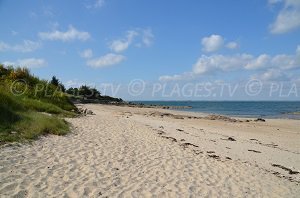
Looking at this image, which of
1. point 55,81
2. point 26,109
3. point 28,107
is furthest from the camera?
point 55,81

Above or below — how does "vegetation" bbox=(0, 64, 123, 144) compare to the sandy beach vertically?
above

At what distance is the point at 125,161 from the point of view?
894 cm

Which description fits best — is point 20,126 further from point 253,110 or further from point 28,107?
point 253,110

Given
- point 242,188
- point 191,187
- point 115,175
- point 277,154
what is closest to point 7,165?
point 115,175

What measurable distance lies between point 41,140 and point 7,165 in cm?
302

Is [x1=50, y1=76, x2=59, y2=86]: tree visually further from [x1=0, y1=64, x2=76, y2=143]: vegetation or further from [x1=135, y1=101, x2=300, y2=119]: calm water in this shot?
[x1=135, y1=101, x2=300, y2=119]: calm water

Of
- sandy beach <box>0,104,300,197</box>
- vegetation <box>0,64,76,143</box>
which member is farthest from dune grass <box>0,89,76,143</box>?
sandy beach <box>0,104,300,197</box>

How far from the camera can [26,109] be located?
49.3ft

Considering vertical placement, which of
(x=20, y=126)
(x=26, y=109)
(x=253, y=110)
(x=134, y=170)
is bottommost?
(x=134, y=170)

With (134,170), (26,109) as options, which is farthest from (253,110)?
(134,170)

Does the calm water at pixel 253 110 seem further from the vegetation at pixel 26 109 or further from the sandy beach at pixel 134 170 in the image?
the sandy beach at pixel 134 170

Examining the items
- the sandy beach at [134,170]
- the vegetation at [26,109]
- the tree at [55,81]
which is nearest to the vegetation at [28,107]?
the vegetation at [26,109]

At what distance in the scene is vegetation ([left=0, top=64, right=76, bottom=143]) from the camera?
10.4m

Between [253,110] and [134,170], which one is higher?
[253,110]
